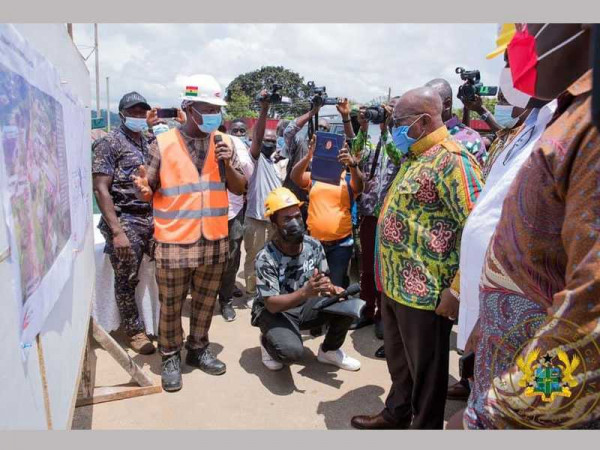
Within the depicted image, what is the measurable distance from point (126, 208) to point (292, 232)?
138 cm

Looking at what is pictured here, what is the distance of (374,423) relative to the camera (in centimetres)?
268

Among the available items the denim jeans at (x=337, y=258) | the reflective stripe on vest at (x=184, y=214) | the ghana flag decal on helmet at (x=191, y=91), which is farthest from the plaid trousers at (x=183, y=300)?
the ghana flag decal on helmet at (x=191, y=91)

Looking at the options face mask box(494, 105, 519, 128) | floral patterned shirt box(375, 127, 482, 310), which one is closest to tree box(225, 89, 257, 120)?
face mask box(494, 105, 519, 128)

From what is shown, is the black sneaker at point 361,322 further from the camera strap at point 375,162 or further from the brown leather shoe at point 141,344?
the brown leather shoe at point 141,344

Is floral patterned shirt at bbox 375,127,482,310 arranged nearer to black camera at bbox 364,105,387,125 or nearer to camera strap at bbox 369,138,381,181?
black camera at bbox 364,105,387,125

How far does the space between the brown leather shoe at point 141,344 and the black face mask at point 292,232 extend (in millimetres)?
1486

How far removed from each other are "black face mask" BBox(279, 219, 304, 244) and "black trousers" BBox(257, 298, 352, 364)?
518 millimetres

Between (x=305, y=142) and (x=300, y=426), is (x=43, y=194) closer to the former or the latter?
(x=300, y=426)

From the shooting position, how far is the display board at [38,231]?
1.14 metres

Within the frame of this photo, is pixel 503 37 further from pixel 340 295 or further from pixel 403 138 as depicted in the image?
pixel 340 295

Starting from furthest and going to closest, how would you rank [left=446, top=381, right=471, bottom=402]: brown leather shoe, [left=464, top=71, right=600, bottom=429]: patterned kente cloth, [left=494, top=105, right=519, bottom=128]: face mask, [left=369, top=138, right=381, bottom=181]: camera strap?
[left=369, top=138, right=381, bottom=181]: camera strap
[left=446, top=381, right=471, bottom=402]: brown leather shoe
[left=494, top=105, right=519, bottom=128]: face mask
[left=464, top=71, right=600, bottom=429]: patterned kente cloth

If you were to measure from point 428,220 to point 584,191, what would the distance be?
1.39 metres

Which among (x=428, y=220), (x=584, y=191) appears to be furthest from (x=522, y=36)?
(x=428, y=220)

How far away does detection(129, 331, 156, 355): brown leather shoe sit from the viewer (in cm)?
368
